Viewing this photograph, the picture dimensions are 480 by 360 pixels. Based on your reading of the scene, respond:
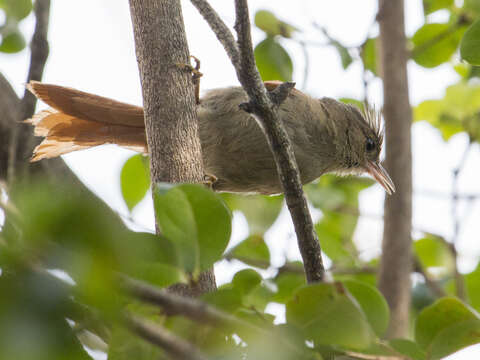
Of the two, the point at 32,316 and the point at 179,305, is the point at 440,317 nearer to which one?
the point at 179,305

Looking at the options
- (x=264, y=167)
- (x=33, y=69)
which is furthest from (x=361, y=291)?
(x=264, y=167)

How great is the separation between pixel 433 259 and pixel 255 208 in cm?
144

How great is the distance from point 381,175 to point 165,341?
348 centimetres

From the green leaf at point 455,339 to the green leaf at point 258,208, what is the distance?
2.14 meters

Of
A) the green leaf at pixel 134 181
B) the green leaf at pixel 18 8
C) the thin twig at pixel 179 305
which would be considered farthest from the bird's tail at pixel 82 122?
the thin twig at pixel 179 305

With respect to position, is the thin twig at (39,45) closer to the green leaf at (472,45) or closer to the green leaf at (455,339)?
the green leaf at (472,45)

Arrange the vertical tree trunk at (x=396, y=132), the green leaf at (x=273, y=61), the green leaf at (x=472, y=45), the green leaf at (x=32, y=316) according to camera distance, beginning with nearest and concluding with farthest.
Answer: the green leaf at (x=32, y=316) → the green leaf at (x=472, y=45) → the green leaf at (x=273, y=61) → the vertical tree trunk at (x=396, y=132)

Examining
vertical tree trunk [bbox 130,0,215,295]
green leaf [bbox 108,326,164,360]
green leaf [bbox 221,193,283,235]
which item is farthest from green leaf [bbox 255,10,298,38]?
green leaf [bbox 108,326,164,360]

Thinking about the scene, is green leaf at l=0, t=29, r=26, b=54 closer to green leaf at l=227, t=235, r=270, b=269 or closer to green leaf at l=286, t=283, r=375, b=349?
green leaf at l=227, t=235, r=270, b=269

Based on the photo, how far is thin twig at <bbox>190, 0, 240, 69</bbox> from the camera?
1642mm

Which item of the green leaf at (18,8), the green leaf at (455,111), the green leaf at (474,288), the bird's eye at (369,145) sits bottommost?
the green leaf at (474,288)

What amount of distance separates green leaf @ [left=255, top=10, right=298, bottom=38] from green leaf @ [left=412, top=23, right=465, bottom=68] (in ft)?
3.35

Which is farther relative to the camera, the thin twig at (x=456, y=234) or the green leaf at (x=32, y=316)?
the thin twig at (x=456, y=234)

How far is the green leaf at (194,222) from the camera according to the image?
1096 mm
